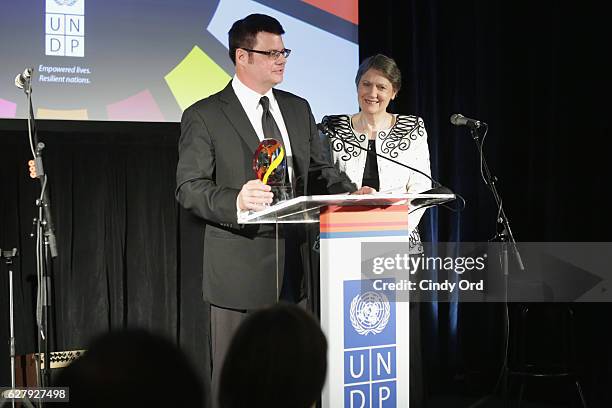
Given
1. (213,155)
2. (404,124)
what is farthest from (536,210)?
(213,155)

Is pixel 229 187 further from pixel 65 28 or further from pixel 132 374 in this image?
pixel 65 28

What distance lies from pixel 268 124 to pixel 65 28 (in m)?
2.44

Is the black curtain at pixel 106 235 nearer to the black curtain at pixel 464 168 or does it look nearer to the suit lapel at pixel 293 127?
the black curtain at pixel 464 168

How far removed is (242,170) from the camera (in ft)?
8.93

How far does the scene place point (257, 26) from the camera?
2941 mm

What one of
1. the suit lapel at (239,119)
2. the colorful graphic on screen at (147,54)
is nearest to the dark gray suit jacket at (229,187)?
the suit lapel at (239,119)

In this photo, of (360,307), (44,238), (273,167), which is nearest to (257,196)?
(273,167)

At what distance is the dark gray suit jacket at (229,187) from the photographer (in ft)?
8.34

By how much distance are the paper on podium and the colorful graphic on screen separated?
8.73 feet

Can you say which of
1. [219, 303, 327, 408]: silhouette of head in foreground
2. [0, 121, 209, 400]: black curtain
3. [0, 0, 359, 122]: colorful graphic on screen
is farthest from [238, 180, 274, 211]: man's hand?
[0, 121, 209, 400]: black curtain

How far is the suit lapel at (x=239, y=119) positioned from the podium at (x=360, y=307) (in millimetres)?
576

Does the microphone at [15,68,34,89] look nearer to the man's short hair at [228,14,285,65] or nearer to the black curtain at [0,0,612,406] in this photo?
the man's short hair at [228,14,285,65]

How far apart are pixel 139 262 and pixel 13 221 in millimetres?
865

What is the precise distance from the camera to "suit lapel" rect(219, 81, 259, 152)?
8.98ft
